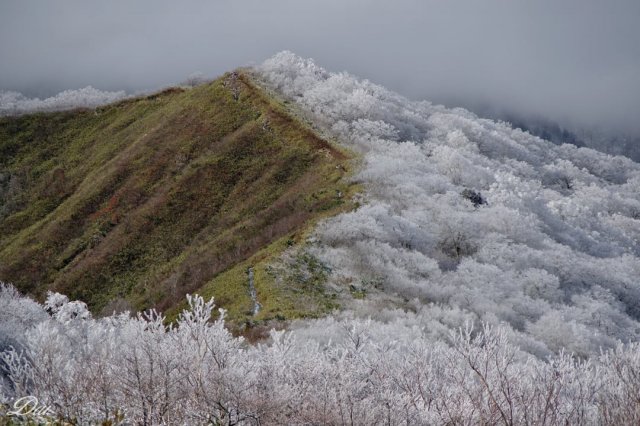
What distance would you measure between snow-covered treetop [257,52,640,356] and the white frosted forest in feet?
0.59

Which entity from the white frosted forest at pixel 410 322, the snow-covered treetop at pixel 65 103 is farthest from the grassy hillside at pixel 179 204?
the snow-covered treetop at pixel 65 103

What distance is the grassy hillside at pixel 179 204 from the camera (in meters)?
41.7

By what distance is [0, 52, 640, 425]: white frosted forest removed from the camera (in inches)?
559

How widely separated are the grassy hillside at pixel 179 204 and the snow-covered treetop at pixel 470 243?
4.08m

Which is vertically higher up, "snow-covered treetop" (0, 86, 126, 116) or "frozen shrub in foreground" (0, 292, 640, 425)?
"frozen shrub in foreground" (0, 292, 640, 425)

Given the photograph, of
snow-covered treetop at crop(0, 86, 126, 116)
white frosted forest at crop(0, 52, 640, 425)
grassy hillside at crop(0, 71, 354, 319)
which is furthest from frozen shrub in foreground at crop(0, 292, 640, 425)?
snow-covered treetop at crop(0, 86, 126, 116)

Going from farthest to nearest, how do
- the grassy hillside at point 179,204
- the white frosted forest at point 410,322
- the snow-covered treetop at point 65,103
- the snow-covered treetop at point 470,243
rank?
the snow-covered treetop at point 65,103, the grassy hillside at point 179,204, the snow-covered treetop at point 470,243, the white frosted forest at point 410,322

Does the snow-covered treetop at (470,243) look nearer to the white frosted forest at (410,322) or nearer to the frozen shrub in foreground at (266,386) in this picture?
the white frosted forest at (410,322)

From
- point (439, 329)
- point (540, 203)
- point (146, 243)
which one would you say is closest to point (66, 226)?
point (146, 243)

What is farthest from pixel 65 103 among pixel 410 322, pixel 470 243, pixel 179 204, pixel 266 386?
pixel 266 386

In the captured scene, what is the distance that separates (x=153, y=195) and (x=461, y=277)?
35882 mm

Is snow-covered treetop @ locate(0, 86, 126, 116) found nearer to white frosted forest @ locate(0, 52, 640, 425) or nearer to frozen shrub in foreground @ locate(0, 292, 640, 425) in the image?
white frosted forest @ locate(0, 52, 640, 425)

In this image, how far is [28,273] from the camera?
53531mm

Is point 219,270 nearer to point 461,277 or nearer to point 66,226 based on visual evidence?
point 461,277
